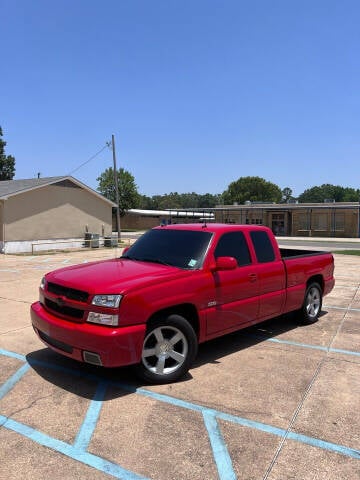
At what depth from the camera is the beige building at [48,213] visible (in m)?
22.4

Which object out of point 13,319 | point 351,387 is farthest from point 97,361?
point 13,319

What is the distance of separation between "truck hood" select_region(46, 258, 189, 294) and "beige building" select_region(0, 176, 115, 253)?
17.8 metres

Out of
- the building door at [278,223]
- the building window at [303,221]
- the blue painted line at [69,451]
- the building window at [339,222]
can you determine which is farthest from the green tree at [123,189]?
the blue painted line at [69,451]

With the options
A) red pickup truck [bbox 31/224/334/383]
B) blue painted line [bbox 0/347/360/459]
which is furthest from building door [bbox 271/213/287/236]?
blue painted line [bbox 0/347/360/459]

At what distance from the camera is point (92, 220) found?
1091 inches

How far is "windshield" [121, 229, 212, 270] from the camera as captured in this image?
5.23m

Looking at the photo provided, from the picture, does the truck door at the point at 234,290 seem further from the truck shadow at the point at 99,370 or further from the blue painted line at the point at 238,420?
the blue painted line at the point at 238,420

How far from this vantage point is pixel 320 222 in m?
51.0

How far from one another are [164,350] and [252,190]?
326 feet

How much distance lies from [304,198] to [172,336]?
163456mm

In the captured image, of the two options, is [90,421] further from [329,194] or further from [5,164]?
[329,194]

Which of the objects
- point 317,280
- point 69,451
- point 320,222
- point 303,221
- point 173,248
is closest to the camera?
point 69,451

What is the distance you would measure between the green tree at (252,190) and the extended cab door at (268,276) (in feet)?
309

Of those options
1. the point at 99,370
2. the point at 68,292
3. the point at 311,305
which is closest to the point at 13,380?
the point at 99,370
